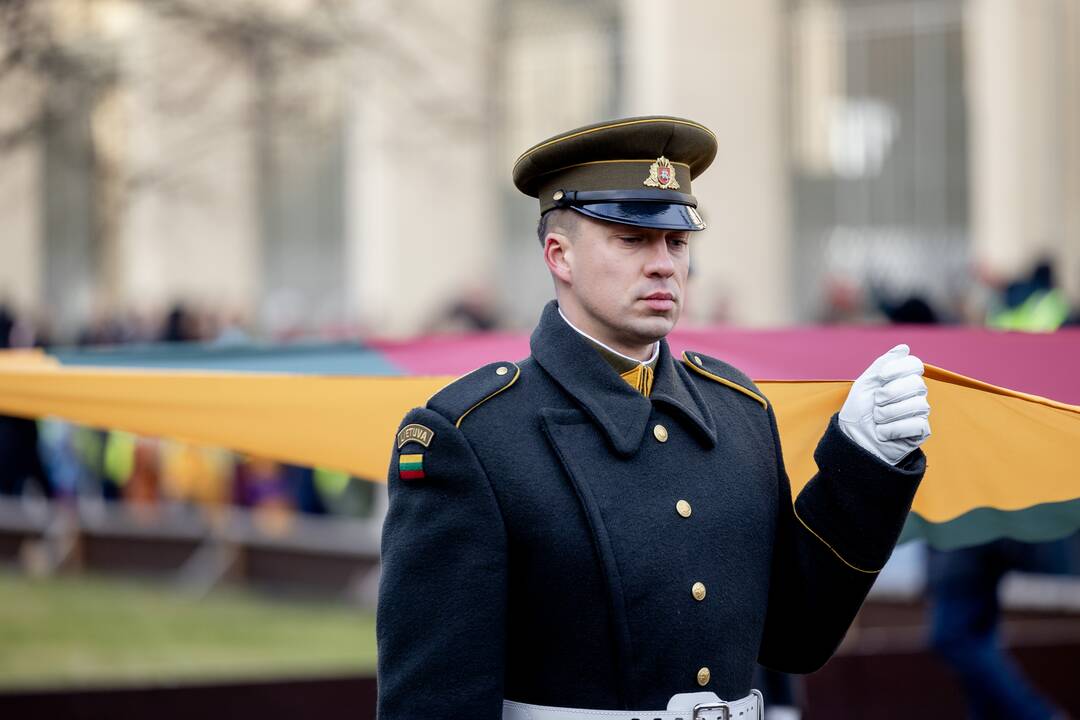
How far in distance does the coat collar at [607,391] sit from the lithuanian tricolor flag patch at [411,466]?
33 cm

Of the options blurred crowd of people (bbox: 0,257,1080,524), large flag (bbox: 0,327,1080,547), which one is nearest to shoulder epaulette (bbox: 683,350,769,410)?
large flag (bbox: 0,327,1080,547)

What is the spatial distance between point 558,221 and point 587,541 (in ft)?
2.05

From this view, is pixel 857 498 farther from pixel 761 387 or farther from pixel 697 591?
pixel 761 387

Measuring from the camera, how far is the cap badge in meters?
3.03

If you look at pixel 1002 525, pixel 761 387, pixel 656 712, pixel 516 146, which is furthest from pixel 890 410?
pixel 516 146

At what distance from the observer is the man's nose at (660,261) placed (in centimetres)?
294

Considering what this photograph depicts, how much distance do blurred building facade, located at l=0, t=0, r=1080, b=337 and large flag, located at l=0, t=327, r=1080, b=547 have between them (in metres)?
4.46

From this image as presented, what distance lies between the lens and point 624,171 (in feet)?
9.95

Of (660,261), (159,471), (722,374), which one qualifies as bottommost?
(159,471)

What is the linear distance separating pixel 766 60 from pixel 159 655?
10.8 m

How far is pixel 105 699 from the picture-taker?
6.52 metres

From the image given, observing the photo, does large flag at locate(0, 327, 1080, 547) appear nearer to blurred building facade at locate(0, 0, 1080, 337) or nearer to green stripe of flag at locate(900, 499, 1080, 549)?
green stripe of flag at locate(900, 499, 1080, 549)

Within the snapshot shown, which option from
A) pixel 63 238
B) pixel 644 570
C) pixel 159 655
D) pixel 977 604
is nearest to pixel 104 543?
pixel 159 655

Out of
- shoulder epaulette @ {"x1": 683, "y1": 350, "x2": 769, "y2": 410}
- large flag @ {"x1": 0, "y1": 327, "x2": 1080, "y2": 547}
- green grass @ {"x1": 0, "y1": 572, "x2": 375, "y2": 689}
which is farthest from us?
green grass @ {"x1": 0, "y1": 572, "x2": 375, "y2": 689}
